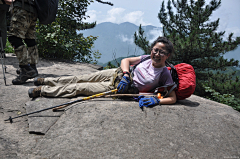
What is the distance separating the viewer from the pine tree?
711cm

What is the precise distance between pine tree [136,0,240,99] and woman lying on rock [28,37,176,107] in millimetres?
4988

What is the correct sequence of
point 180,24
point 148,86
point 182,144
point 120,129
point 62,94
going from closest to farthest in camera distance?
point 182,144 → point 120,129 → point 148,86 → point 62,94 → point 180,24

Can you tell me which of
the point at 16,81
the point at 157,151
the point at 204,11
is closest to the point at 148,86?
the point at 157,151

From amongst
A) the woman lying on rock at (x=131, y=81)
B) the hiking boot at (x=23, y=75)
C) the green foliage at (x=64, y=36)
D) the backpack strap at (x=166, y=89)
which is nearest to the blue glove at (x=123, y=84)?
the woman lying on rock at (x=131, y=81)

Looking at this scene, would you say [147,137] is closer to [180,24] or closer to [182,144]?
[182,144]

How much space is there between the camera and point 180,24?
9234 mm

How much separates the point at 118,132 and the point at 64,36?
586 cm

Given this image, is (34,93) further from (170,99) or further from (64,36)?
(64,36)

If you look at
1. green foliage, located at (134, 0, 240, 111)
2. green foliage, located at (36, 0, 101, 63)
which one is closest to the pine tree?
green foliage, located at (134, 0, 240, 111)

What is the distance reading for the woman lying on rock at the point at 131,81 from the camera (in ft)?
7.96

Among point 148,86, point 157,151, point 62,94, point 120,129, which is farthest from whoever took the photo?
point 62,94

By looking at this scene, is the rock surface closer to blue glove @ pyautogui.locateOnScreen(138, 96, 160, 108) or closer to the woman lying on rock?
blue glove @ pyautogui.locateOnScreen(138, 96, 160, 108)

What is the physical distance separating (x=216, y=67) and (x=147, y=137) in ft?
26.3

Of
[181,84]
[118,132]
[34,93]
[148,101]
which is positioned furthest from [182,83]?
[34,93]
